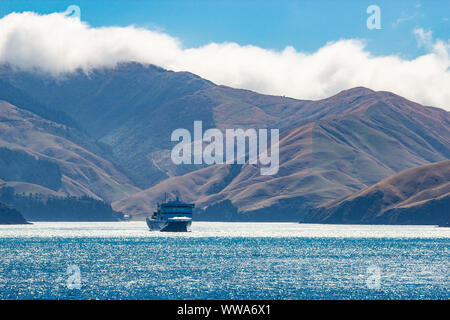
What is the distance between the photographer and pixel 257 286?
107 meters

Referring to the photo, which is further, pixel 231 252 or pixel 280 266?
pixel 231 252

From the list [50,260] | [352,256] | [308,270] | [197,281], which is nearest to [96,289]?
[197,281]

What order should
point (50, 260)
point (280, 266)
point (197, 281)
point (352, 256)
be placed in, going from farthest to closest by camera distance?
point (352, 256) < point (50, 260) < point (280, 266) < point (197, 281)

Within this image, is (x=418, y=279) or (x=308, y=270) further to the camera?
(x=308, y=270)

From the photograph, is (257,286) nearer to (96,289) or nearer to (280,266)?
(96,289)

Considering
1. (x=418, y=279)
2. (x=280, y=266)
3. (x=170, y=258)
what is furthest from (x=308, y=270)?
(x=170, y=258)

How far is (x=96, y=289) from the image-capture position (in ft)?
332

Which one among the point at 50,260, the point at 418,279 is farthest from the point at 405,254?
the point at 50,260
